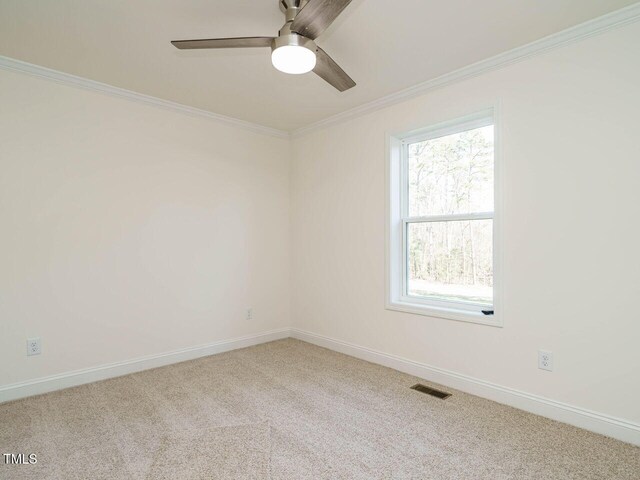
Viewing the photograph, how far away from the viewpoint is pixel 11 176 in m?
2.62

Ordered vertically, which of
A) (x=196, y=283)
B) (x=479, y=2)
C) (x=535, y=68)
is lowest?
(x=196, y=283)

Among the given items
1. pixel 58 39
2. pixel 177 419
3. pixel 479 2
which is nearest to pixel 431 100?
pixel 479 2

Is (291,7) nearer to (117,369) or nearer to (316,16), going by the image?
(316,16)

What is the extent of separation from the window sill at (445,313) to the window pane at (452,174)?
2.72 ft

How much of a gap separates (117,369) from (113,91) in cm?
243

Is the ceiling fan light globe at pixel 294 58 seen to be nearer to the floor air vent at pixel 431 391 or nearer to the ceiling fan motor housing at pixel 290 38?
the ceiling fan motor housing at pixel 290 38

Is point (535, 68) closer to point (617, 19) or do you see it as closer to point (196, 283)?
point (617, 19)

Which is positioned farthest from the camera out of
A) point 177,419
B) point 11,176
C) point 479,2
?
point 11,176

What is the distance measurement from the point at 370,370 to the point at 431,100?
2.44 meters

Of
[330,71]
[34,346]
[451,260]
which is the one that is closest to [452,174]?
[451,260]

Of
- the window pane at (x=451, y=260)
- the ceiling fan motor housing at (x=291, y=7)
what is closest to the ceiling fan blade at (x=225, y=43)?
the ceiling fan motor housing at (x=291, y=7)

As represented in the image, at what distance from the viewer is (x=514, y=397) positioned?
97.6 inches

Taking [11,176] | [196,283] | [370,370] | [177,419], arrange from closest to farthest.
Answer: [177,419]
[11,176]
[370,370]
[196,283]

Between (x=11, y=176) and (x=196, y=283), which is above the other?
(x=11, y=176)
